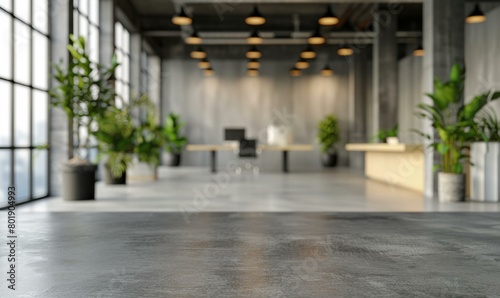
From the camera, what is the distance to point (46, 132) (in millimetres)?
8242

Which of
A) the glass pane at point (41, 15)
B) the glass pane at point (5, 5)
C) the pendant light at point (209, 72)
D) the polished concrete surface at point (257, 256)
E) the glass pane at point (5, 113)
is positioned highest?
the pendant light at point (209, 72)

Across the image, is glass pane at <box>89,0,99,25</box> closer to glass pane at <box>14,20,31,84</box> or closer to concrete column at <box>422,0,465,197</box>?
glass pane at <box>14,20,31,84</box>

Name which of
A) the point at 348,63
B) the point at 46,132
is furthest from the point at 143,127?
the point at 348,63

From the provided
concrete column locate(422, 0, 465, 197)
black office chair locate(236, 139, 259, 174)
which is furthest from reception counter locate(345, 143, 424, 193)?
black office chair locate(236, 139, 259, 174)

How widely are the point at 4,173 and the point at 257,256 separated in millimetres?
4045

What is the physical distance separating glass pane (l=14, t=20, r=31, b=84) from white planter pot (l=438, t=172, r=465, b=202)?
5.68 m

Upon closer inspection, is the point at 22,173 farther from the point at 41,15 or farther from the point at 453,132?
the point at 453,132

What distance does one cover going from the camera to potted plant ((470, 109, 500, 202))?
7430 mm

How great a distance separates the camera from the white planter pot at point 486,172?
7430 millimetres

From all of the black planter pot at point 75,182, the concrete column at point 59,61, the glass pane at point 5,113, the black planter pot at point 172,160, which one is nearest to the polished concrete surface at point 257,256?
the glass pane at point 5,113

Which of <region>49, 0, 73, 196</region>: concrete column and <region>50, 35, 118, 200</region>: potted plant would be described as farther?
<region>49, 0, 73, 196</region>: concrete column

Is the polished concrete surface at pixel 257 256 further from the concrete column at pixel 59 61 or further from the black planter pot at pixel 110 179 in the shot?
the black planter pot at pixel 110 179

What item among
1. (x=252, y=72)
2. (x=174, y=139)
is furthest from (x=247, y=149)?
(x=252, y=72)

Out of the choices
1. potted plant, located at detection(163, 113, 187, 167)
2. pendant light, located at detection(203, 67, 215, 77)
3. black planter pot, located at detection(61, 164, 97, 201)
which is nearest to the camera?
black planter pot, located at detection(61, 164, 97, 201)
